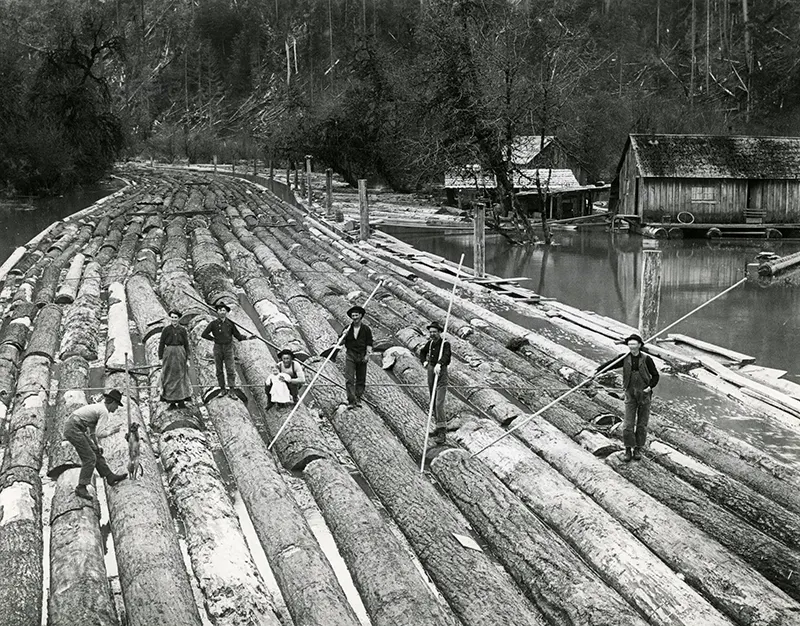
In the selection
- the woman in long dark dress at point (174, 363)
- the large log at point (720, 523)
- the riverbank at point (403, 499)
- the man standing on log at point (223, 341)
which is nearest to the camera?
the riverbank at point (403, 499)

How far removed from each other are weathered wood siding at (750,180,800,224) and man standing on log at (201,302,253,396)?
1192 inches

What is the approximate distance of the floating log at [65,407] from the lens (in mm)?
Answer: 9257

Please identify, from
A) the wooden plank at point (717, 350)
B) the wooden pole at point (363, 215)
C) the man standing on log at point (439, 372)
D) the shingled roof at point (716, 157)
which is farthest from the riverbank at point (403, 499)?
the shingled roof at point (716, 157)

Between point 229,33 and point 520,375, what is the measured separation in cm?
11358

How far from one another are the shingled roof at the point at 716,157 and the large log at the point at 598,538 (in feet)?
92.8

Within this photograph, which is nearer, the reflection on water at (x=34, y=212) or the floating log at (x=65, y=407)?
the floating log at (x=65, y=407)

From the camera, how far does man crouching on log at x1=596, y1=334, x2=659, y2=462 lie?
30.0 feet

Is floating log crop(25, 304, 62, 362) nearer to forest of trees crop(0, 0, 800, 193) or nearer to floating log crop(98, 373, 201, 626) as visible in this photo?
floating log crop(98, 373, 201, 626)

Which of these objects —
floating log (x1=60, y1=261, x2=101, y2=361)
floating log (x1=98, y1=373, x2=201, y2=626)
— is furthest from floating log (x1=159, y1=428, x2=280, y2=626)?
floating log (x1=60, y1=261, x2=101, y2=361)

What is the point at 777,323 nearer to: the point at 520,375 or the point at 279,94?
the point at 520,375

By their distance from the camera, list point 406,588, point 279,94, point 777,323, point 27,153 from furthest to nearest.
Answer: point 279,94 → point 27,153 → point 777,323 → point 406,588

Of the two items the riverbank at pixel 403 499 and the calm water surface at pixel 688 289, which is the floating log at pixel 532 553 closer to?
the riverbank at pixel 403 499

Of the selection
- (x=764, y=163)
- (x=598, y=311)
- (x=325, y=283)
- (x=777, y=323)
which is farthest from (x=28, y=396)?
(x=764, y=163)

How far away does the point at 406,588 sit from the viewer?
6641 millimetres
